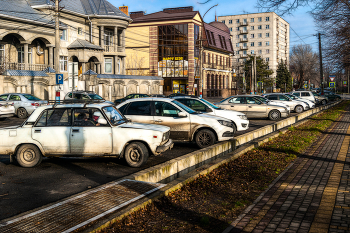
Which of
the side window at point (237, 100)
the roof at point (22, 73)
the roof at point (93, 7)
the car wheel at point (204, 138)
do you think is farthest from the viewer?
the roof at point (93, 7)

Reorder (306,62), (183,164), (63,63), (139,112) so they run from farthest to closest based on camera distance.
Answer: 1. (306,62)
2. (63,63)
3. (139,112)
4. (183,164)

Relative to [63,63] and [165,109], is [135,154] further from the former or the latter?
[63,63]

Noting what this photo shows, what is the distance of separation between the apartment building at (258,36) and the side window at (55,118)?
353 feet

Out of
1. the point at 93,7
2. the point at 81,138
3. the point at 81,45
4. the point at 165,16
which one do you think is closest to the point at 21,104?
the point at 81,138

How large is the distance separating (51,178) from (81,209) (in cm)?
306

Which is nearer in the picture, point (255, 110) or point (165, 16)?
point (255, 110)

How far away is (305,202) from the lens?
238 inches

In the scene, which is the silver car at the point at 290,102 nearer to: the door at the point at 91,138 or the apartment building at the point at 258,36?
the door at the point at 91,138

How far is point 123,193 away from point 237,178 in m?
2.81

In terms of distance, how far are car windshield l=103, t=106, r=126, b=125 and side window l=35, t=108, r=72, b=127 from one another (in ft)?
3.12

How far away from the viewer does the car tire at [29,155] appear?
9055 millimetres

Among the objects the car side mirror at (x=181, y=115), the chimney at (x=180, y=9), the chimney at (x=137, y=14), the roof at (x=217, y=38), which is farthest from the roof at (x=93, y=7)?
the car side mirror at (x=181, y=115)

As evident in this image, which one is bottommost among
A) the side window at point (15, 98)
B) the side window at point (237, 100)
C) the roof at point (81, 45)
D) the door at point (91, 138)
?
the door at point (91, 138)

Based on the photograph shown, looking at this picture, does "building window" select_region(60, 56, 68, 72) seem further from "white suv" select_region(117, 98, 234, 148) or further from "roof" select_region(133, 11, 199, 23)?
"white suv" select_region(117, 98, 234, 148)
